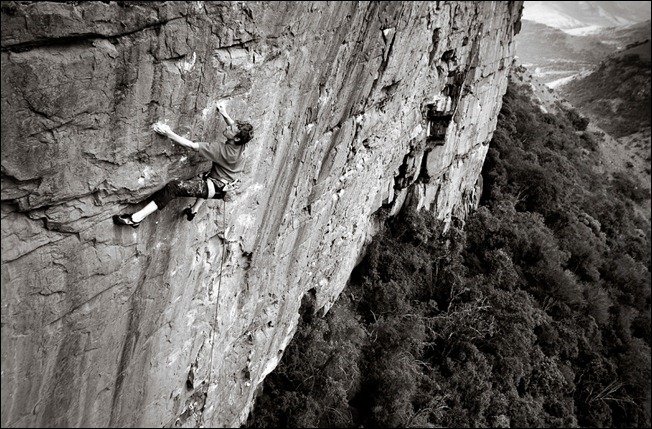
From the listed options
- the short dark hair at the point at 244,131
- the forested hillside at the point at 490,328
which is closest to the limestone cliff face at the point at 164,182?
the short dark hair at the point at 244,131

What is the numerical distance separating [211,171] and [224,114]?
2.81 ft

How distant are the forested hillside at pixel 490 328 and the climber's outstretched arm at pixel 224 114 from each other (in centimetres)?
891

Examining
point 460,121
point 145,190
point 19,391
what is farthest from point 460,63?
point 19,391

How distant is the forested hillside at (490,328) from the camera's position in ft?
46.7

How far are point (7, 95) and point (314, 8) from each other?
4.41 meters

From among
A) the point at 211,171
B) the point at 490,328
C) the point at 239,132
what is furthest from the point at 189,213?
the point at 490,328

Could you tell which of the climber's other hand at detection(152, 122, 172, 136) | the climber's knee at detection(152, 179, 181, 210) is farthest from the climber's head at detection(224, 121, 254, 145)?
the climber's knee at detection(152, 179, 181, 210)

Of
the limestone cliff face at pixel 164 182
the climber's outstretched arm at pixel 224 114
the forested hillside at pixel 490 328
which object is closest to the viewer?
the limestone cliff face at pixel 164 182

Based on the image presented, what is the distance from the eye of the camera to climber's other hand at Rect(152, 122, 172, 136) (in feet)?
18.6

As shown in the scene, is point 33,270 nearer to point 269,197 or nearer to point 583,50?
point 269,197

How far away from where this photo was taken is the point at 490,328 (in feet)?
58.4

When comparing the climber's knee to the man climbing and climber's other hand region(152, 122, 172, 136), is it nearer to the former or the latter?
the man climbing

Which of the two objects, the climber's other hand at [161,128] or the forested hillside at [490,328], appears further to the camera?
the forested hillside at [490,328]

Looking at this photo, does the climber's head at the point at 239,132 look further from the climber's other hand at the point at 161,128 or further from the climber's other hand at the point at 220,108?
the climber's other hand at the point at 161,128
